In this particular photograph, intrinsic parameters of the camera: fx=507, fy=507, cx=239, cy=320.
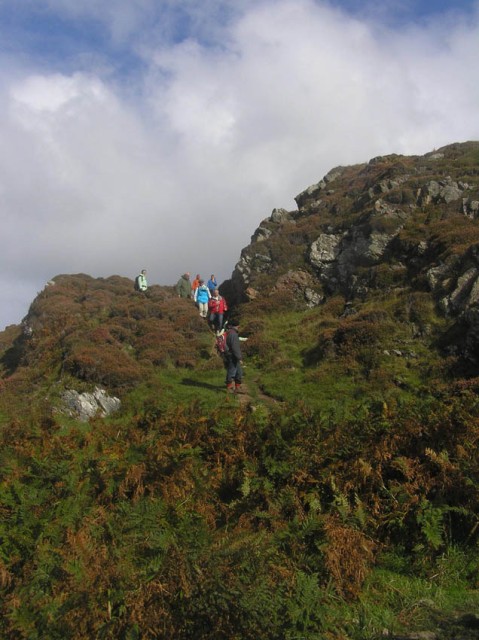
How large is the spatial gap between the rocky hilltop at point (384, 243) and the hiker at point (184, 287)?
3827 mm

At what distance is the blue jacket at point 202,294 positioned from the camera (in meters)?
31.0

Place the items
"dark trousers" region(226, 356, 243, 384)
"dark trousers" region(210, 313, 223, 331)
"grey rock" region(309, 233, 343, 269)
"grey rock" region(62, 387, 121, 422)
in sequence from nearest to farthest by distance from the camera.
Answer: "grey rock" region(62, 387, 121, 422)
"dark trousers" region(226, 356, 243, 384)
"dark trousers" region(210, 313, 223, 331)
"grey rock" region(309, 233, 343, 269)

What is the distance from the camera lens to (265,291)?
32625 millimetres

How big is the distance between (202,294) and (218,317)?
421 cm

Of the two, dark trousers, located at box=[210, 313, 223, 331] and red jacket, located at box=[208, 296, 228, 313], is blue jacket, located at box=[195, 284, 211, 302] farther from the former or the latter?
red jacket, located at box=[208, 296, 228, 313]

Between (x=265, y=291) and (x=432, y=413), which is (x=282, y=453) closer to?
(x=432, y=413)

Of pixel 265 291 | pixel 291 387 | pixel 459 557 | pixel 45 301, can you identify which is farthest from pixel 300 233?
pixel 459 557

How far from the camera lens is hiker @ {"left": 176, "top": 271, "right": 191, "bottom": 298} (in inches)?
1335

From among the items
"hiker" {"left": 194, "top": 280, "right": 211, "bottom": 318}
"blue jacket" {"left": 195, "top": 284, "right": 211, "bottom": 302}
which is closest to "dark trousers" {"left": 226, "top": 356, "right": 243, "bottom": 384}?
"hiker" {"left": 194, "top": 280, "right": 211, "bottom": 318}

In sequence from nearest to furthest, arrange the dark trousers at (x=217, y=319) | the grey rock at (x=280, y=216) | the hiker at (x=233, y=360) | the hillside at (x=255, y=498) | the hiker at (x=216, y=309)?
the hillside at (x=255, y=498) → the hiker at (x=233, y=360) → the hiker at (x=216, y=309) → the dark trousers at (x=217, y=319) → the grey rock at (x=280, y=216)

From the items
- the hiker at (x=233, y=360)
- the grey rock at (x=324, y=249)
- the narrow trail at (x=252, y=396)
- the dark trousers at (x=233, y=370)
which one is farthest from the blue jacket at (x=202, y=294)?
the dark trousers at (x=233, y=370)

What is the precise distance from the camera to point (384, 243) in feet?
96.8

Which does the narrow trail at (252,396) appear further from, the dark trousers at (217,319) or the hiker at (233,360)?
the dark trousers at (217,319)

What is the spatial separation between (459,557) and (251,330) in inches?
757
